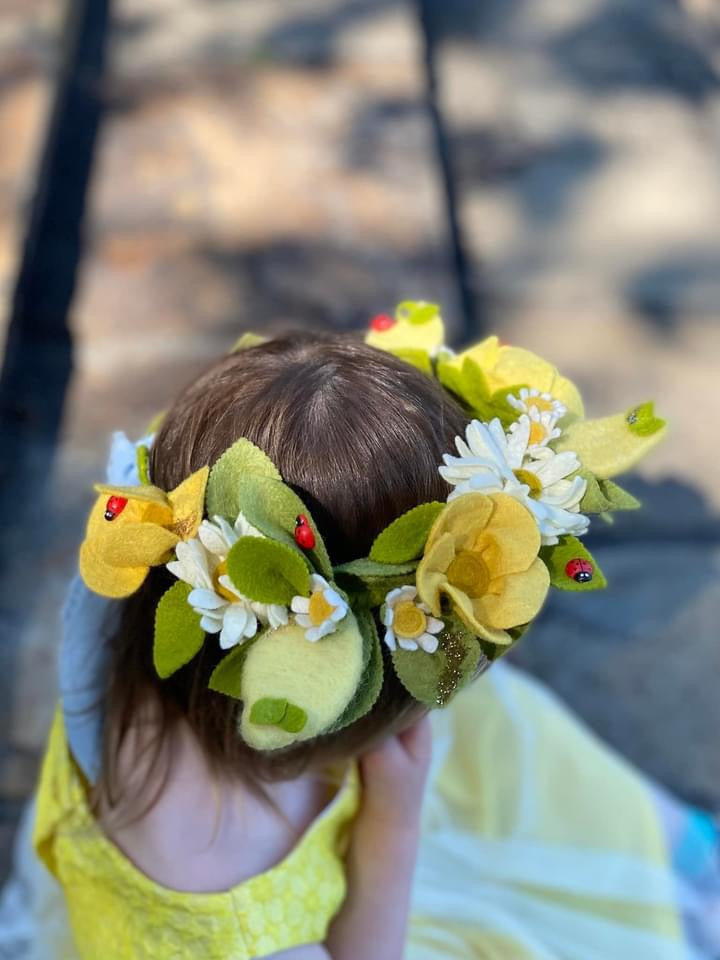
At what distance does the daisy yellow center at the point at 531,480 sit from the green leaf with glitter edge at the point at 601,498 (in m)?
0.04

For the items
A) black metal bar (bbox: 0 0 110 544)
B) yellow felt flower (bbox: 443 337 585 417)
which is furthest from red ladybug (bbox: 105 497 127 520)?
black metal bar (bbox: 0 0 110 544)

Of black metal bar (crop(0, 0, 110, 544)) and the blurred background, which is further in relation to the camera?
black metal bar (crop(0, 0, 110, 544))

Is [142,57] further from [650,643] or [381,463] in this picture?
[381,463]

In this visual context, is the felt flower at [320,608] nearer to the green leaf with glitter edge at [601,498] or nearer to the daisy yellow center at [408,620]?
the daisy yellow center at [408,620]

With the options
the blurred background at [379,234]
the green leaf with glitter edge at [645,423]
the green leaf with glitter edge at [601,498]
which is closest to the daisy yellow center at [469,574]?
the green leaf with glitter edge at [601,498]

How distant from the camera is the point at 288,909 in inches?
34.0

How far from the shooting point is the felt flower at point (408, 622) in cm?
64

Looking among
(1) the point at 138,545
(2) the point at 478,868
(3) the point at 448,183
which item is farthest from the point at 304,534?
(3) the point at 448,183

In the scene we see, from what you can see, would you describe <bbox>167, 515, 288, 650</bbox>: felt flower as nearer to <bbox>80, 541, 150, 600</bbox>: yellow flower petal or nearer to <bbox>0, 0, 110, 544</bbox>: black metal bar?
<bbox>80, 541, 150, 600</bbox>: yellow flower petal

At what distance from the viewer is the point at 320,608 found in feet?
2.01

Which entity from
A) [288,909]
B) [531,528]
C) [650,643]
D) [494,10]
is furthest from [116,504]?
[494,10]

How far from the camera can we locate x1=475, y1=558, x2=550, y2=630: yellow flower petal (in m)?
0.64

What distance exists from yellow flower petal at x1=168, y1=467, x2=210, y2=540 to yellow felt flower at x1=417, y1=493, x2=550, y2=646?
0.16 metres

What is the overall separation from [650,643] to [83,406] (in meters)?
1.09
